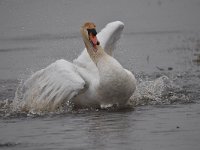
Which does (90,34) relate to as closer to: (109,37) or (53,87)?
(109,37)

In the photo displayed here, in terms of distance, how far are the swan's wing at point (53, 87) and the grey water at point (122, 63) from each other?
13.2 inches

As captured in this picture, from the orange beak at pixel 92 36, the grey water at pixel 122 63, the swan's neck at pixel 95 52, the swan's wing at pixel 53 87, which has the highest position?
the orange beak at pixel 92 36

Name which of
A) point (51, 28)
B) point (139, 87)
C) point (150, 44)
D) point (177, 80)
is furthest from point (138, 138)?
point (51, 28)

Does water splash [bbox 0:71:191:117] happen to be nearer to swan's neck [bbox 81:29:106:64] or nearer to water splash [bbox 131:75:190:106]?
water splash [bbox 131:75:190:106]

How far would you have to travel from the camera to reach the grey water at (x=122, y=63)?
1062 centimetres

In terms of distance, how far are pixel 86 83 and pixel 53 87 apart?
0.57 metres

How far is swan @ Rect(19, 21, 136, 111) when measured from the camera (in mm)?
12820

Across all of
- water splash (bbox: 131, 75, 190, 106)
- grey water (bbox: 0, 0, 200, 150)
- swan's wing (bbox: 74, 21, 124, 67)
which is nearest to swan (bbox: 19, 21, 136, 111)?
swan's wing (bbox: 74, 21, 124, 67)

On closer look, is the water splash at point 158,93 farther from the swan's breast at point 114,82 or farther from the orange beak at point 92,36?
the orange beak at point 92,36

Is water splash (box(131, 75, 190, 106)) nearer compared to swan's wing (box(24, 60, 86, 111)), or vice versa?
swan's wing (box(24, 60, 86, 111))

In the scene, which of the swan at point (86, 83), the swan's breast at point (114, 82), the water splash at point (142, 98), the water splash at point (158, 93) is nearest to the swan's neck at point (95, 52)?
the swan at point (86, 83)

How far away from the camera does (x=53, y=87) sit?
1344cm

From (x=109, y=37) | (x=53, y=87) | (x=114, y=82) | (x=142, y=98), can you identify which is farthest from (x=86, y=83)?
(x=109, y=37)

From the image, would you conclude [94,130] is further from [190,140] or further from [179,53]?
[179,53]
